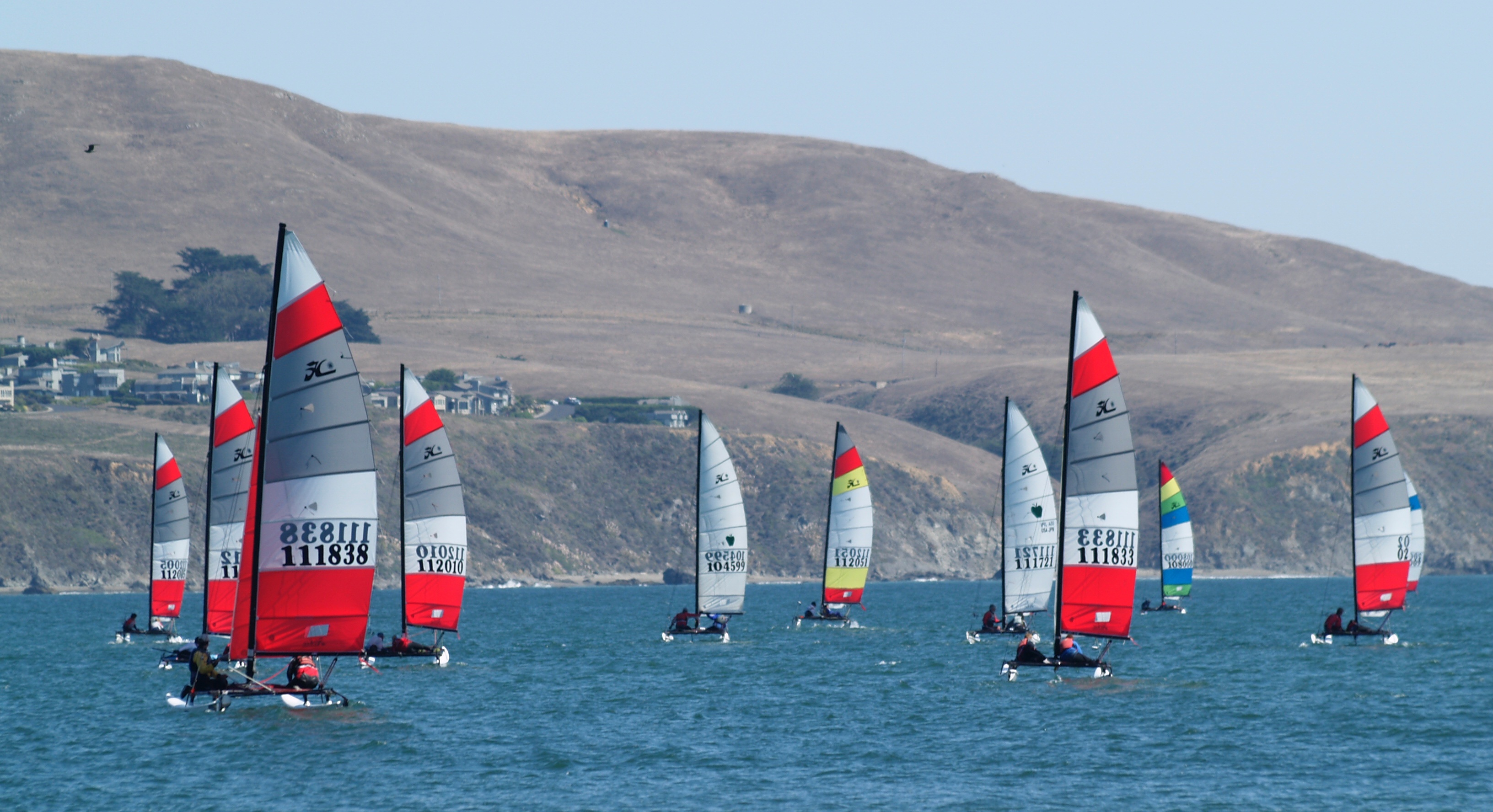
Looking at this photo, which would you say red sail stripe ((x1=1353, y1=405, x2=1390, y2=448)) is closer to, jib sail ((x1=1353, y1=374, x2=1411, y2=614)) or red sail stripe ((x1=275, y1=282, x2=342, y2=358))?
jib sail ((x1=1353, y1=374, x2=1411, y2=614))

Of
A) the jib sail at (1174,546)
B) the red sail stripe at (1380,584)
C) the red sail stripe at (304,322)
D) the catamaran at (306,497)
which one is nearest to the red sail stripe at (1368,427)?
the red sail stripe at (1380,584)

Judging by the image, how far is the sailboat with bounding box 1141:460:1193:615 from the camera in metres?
94.8

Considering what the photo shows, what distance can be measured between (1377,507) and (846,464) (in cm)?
2223

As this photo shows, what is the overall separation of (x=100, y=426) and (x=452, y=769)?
124m

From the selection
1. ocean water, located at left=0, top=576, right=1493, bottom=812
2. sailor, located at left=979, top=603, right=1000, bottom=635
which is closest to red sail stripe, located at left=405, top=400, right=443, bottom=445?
ocean water, located at left=0, top=576, right=1493, bottom=812

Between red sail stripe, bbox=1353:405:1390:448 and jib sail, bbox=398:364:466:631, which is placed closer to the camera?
jib sail, bbox=398:364:466:631

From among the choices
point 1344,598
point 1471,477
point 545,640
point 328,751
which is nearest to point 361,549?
point 328,751

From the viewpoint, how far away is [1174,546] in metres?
95.2

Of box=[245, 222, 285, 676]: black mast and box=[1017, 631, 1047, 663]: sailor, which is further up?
box=[245, 222, 285, 676]: black mast

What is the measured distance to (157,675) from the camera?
50938 millimetres

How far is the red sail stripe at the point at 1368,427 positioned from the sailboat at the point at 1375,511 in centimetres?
1

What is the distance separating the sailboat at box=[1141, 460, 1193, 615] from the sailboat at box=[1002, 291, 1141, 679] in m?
55.0

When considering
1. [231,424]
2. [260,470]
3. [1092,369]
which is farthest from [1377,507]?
[260,470]

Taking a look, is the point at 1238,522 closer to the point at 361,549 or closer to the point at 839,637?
the point at 839,637
